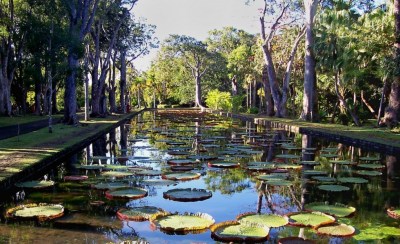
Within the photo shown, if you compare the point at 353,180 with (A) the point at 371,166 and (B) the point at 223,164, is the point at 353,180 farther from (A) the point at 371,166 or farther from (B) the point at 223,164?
(B) the point at 223,164

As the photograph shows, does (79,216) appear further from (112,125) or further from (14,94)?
(14,94)

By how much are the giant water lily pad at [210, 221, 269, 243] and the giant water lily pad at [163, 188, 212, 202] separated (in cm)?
195

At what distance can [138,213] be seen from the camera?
263 inches

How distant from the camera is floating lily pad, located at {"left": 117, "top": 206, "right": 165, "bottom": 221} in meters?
6.50

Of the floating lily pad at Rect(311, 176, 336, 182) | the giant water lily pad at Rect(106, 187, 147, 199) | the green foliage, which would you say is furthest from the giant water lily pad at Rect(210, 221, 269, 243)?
the green foliage

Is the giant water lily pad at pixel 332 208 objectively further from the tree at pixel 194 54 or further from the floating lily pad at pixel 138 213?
the tree at pixel 194 54

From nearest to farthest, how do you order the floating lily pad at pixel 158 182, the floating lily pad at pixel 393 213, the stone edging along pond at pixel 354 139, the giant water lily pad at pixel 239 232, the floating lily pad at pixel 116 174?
the giant water lily pad at pixel 239 232, the floating lily pad at pixel 393 213, the floating lily pad at pixel 158 182, the floating lily pad at pixel 116 174, the stone edging along pond at pixel 354 139

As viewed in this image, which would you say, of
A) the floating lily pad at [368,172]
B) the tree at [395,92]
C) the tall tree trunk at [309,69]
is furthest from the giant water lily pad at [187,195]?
the tall tree trunk at [309,69]

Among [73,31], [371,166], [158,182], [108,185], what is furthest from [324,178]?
[73,31]

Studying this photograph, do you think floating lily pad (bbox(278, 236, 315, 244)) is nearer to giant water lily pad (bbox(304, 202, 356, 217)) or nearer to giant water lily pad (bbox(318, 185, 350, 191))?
giant water lily pad (bbox(304, 202, 356, 217))

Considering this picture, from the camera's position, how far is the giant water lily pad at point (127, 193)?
7863 mm

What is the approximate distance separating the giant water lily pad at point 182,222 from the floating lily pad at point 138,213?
219 millimetres

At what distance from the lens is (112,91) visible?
42.8 metres

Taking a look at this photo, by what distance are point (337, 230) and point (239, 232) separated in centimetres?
136
